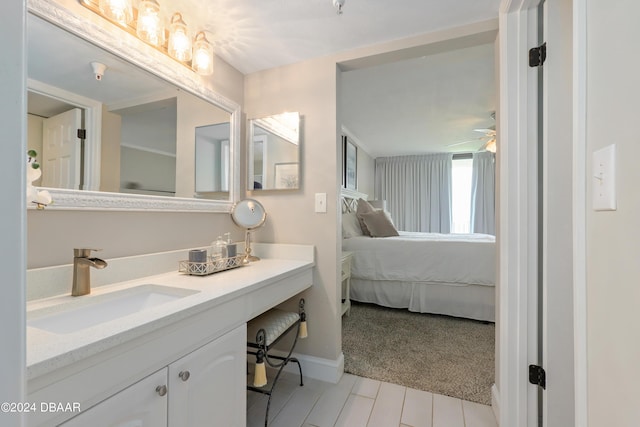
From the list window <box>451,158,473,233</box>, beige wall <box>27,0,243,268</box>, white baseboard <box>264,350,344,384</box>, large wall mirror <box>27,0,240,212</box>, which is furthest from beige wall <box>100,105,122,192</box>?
window <box>451,158,473,233</box>

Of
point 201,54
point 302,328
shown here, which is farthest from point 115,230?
point 302,328

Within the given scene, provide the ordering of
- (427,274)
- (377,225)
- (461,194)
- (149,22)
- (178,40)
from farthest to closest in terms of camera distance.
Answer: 1. (461,194)
2. (377,225)
3. (427,274)
4. (178,40)
5. (149,22)

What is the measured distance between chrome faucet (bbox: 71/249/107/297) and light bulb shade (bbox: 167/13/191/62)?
1045mm

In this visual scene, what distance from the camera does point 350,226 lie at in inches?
136

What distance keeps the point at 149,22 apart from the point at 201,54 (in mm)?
277

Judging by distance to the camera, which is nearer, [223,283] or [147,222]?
[223,283]

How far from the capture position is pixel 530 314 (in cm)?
121

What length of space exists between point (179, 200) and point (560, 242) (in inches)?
71.3

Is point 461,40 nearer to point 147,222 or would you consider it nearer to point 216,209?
point 216,209

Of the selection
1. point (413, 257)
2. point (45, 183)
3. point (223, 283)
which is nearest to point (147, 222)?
point (45, 183)

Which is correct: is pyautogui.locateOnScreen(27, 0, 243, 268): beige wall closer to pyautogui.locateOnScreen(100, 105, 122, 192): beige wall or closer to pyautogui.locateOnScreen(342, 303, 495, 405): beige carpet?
pyautogui.locateOnScreen(100, 105, 122, 192): beige wall

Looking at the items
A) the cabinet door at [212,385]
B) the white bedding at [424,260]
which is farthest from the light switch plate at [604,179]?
the white bedding at [424,260]

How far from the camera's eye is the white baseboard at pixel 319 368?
5.63ft

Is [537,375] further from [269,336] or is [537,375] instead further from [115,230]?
[115,230]
